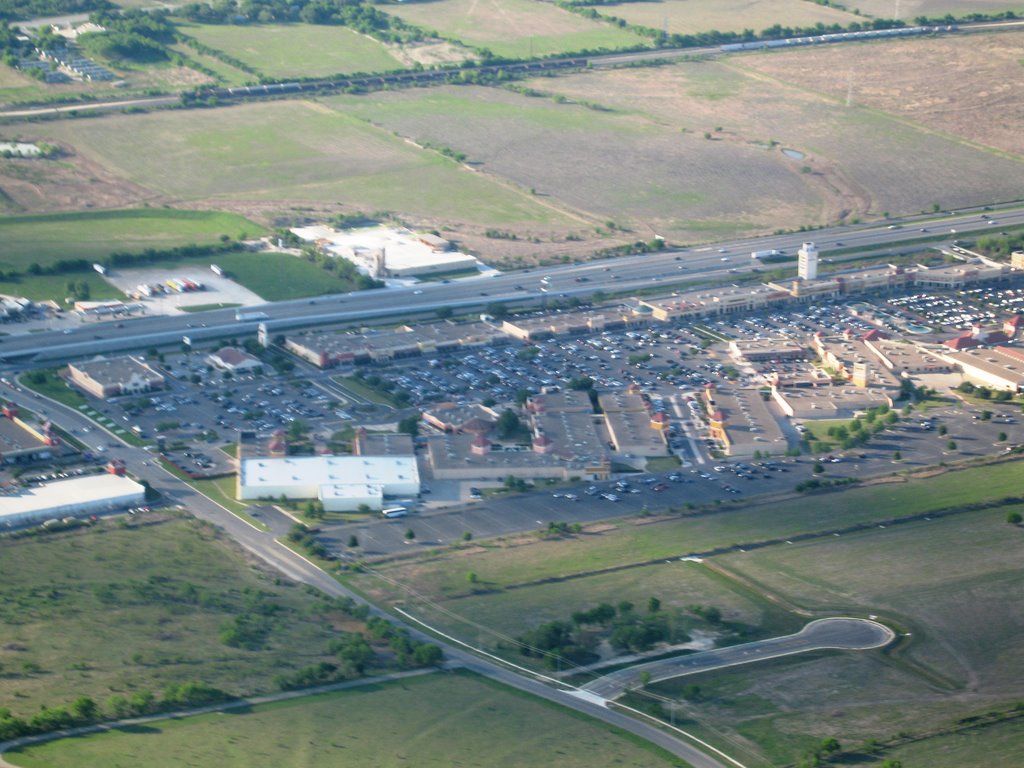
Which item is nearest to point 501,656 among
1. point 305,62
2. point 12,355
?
point 12,355

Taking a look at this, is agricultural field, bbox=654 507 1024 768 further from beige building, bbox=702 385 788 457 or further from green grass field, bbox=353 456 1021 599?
beige building, bbox=702 385 788 457

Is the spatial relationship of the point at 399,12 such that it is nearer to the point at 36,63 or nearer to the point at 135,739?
the point at 36,63

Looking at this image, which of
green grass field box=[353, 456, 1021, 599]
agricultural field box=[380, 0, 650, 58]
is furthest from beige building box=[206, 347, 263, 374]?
agricultural field box=[380, 0, 650, 58]

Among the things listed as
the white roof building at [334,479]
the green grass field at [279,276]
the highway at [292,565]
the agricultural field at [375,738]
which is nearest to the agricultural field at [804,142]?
the green grass field at [279,276]

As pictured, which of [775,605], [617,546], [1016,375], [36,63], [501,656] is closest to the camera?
[501,656]

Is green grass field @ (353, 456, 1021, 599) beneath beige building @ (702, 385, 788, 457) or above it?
beneath
